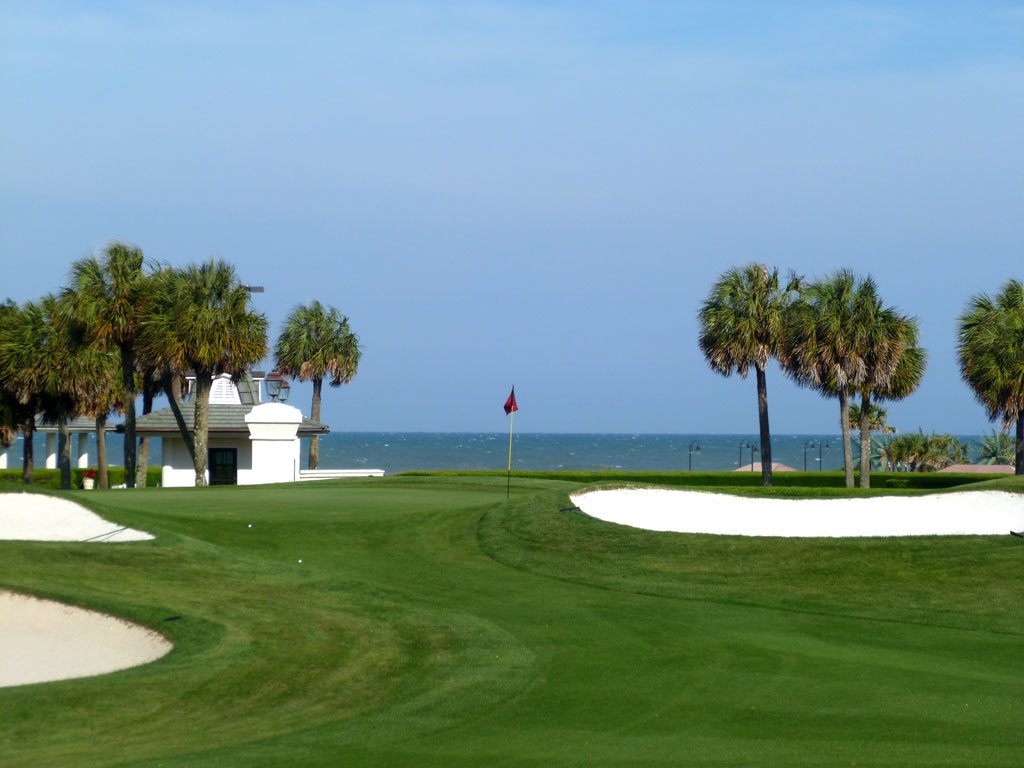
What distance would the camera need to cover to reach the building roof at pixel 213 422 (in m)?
41.1

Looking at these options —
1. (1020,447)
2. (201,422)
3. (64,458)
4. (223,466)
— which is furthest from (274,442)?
(1020,447)

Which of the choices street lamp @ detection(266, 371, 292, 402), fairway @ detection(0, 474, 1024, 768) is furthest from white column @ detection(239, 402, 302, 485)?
fairway @ detection(0, 474, 1024, 768)

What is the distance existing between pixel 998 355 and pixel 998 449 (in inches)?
1936

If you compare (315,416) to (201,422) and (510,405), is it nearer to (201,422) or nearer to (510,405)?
(201,422)

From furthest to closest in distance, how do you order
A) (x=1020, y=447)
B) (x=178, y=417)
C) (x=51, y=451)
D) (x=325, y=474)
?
(x=51, y=451) < (x=325, y=474) < (x=178, y=417) < (x=1020, y=447)

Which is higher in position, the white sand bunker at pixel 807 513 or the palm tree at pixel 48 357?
the palm tree at pixel 48 357

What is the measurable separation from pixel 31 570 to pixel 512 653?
7.41 metres

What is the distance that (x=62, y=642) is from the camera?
1205 centimetres

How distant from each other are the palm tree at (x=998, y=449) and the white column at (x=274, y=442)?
62484 millimetres

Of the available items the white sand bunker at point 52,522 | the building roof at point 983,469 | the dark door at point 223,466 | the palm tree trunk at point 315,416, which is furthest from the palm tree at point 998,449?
the white sand bunker at point 52,522

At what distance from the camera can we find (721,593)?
1495cm

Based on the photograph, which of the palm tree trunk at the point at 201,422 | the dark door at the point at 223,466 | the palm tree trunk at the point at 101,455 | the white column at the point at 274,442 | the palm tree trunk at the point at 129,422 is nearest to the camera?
the white column at the point at 274,442

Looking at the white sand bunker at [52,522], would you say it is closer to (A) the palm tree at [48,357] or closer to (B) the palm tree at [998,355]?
(A) the palm tree at [48,357]

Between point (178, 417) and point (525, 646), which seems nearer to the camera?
point (525, 646)
